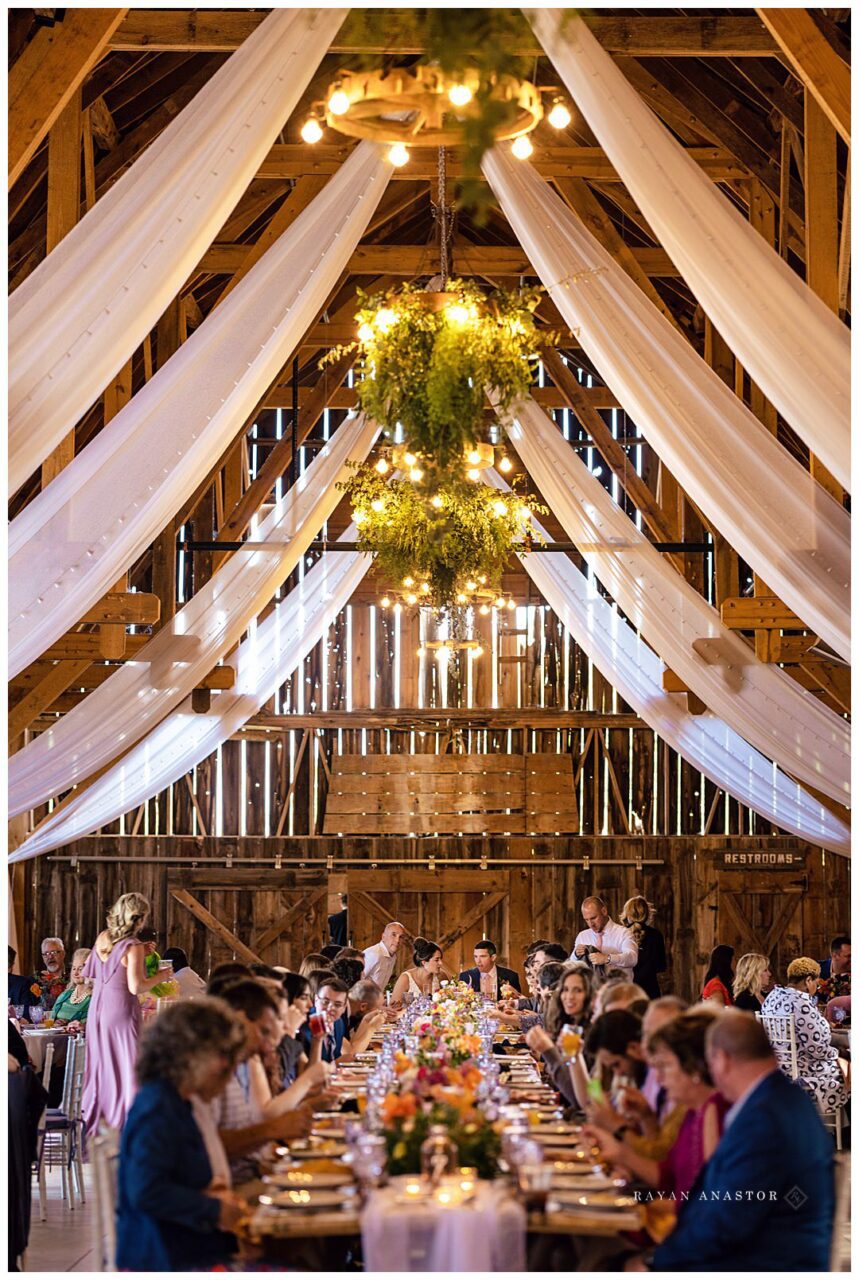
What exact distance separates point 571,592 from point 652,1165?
6.42 meters

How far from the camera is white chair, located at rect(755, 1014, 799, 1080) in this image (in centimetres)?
910

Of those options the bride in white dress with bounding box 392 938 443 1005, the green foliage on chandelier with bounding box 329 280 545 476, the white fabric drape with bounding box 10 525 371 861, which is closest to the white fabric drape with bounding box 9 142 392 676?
the green foliage on chandelier with bounding box 329 280 545 476

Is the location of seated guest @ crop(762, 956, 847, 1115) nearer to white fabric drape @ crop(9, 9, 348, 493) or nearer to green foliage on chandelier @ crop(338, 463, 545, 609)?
green foliage on chandelier @ crop(338, 463, 545, 609)

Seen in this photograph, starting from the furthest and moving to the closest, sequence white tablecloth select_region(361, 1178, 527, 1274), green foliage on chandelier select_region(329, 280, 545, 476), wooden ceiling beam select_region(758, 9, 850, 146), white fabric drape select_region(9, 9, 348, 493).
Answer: green foliage on chandelier select_region(329, 280, 545, 476) < wooden ceiling beam select_region(758, 9, 850, 146) < white fabric drape select_region(9, 9, 348, 493) < white tablecloth select_region(361, 1178, 527, 1274)

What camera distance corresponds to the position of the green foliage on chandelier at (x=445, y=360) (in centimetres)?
603

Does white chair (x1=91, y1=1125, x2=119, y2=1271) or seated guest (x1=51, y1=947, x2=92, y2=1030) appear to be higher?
white chair (x1=91, y1=1125, x2=119, y2=1271)

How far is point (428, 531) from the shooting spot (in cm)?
897

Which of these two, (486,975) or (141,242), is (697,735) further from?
(141,242)

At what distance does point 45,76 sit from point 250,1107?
3.51 m

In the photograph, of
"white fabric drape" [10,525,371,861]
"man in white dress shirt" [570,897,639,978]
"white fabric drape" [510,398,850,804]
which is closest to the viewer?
"white fabric drape" [510,398,850,804]

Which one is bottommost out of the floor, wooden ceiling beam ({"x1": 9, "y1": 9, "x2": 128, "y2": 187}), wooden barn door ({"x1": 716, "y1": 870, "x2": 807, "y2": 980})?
the floor

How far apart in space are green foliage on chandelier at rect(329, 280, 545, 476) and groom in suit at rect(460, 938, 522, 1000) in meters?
6.23

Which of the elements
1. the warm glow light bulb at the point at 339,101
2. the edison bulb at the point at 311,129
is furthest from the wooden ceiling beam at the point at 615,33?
the warm glow light bulb at the point at 339,101

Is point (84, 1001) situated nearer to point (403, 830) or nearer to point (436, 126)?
point (403, 830)
